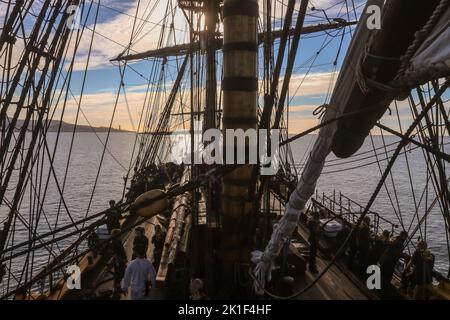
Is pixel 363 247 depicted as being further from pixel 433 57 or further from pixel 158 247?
pixel 433 57

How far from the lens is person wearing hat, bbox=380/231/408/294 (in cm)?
734

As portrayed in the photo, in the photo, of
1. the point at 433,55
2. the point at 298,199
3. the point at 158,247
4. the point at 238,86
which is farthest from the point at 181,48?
the point at 433,55

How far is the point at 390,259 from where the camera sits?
7.53 m

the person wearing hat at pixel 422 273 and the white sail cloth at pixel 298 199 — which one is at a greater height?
the white sail cloth at pixel 298 199

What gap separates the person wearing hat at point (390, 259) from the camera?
7339 mm

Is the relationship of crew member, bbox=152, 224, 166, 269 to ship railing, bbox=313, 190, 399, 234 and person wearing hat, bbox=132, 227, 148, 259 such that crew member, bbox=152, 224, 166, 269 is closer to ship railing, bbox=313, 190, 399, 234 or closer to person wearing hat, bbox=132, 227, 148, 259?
person wearing hat, bbox=132, 227, 148, 259

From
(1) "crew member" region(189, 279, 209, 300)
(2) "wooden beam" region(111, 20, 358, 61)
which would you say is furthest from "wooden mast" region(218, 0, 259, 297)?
(2) "wooden beam" region(111, 20, 358, 61)

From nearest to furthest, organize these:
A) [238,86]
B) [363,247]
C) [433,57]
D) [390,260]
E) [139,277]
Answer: [433,57] → [238,86] → [139,277] → [390,260] → [363,247]

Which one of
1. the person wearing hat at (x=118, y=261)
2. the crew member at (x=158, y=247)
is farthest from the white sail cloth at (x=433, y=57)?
the crew member at (x=158, y=247)

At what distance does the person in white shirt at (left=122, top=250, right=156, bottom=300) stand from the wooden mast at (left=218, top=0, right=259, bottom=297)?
2.05 meters

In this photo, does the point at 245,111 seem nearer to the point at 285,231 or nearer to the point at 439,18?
the point at 285,231

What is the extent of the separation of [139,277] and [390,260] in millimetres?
5112

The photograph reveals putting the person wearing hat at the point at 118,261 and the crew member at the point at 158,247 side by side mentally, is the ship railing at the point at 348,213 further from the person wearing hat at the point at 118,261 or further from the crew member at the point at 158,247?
the person wearing hat at the point at 118,261
